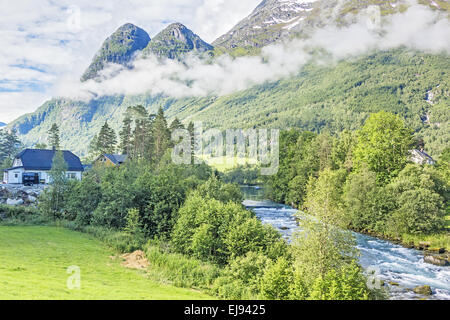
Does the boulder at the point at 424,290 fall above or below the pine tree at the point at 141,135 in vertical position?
below

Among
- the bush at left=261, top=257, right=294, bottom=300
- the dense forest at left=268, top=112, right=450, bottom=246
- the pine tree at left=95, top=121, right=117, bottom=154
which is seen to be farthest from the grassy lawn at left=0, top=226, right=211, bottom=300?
the pine tree at left=95, top=121, right=117, bottom=154

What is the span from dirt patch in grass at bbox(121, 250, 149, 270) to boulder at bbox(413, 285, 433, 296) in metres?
22.3

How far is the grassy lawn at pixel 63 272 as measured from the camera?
15.1 meters

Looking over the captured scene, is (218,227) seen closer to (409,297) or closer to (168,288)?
(168,288)

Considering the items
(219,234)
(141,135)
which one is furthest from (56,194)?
(141,135)

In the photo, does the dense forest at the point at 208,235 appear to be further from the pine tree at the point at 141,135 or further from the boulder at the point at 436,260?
the pine tree at the point at 141,135

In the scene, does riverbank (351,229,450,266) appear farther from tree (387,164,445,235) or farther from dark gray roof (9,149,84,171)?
dark gray roof (9,149,84,171)

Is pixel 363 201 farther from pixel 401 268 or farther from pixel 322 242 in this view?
pixel 322 242

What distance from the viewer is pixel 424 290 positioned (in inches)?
1038

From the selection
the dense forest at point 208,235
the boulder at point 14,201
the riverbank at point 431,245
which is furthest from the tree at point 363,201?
the boulder at point 14,201

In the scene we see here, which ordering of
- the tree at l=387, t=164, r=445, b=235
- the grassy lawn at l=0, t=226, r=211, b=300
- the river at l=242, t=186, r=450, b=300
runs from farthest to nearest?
the tree at l=387, t=164, r=445, b=235 → the river at l=242, t=186, r=450, b=300 → the grassy lawn at l=0, t=226, r=211, b=300

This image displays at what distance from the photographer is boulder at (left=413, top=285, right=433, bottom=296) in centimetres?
2612

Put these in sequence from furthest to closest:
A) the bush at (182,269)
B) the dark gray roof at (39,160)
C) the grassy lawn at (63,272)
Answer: the dark gray roof at (39,160) → the bush at (182,269) → the grassy lawn at (63,272)

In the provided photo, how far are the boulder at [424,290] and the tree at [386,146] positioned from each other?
101 ft
